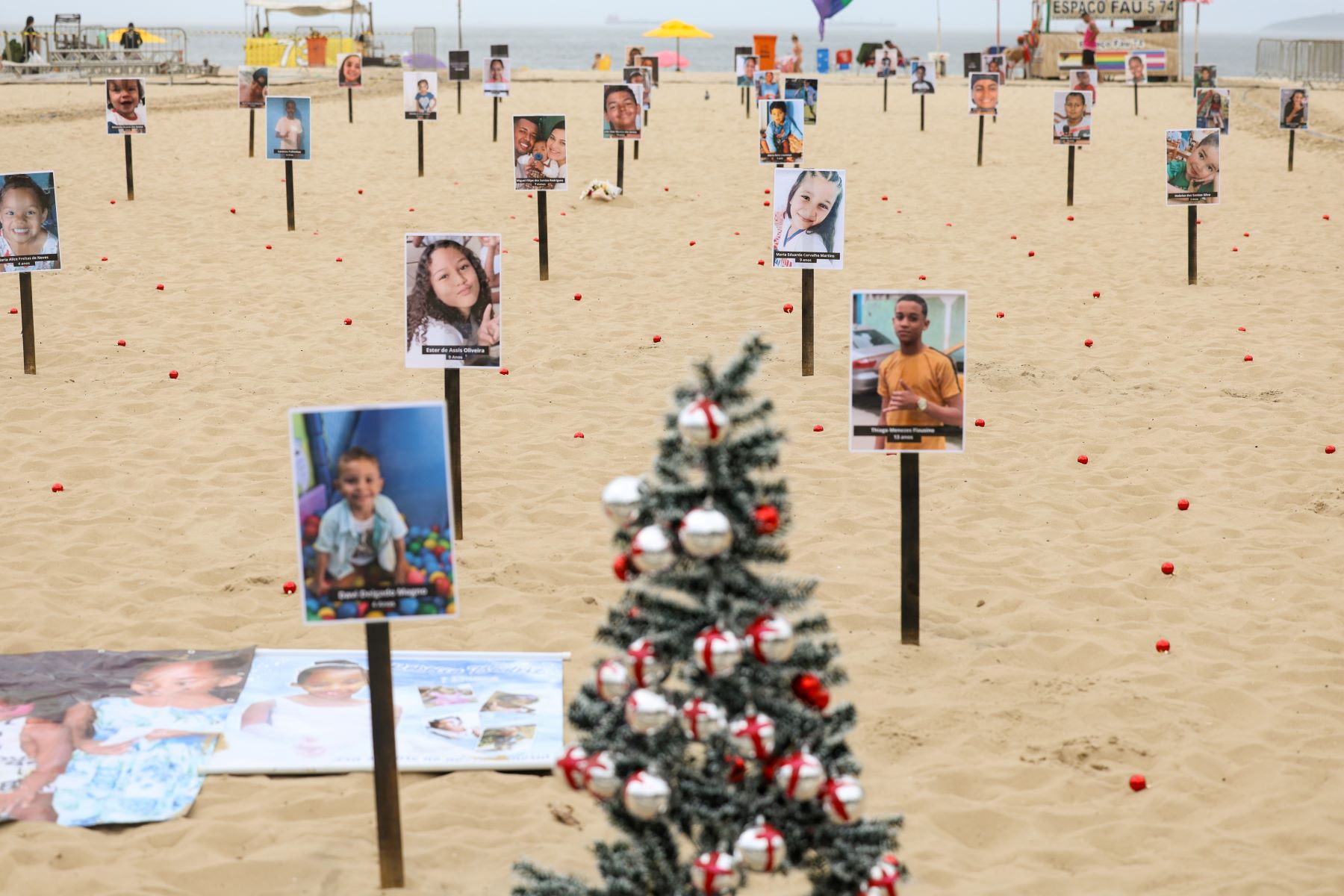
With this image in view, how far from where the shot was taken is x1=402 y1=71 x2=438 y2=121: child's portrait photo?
18.8m

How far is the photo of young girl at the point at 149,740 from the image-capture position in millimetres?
4570

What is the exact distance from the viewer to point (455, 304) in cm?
685

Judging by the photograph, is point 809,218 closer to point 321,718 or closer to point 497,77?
point 321,718

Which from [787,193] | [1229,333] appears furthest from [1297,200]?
[787,193]

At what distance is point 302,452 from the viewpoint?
3.86m

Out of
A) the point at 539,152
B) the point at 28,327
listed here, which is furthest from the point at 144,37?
the point at 28,327

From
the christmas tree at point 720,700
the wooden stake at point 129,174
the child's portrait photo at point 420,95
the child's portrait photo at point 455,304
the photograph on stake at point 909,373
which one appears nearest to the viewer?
the christmas tree at point 720,700

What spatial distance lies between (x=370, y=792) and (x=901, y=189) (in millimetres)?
14909

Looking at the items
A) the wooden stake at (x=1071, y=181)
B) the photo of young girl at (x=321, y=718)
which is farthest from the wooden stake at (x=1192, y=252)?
the photo of young girl at (x=321, y=718)

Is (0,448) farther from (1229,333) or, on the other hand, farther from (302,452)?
(1229,333)

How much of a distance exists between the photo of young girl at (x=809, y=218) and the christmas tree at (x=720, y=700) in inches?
253

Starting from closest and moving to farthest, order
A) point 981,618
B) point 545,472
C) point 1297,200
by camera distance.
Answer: point 981,618, point 545,472, point 1297,200

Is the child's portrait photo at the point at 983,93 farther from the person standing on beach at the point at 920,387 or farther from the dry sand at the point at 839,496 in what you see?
the person standing on beach at the point at 920,387

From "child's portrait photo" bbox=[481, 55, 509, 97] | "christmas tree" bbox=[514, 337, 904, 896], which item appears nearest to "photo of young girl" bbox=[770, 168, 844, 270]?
"christmas tree" bbox=[514, 337, 904, 896]
